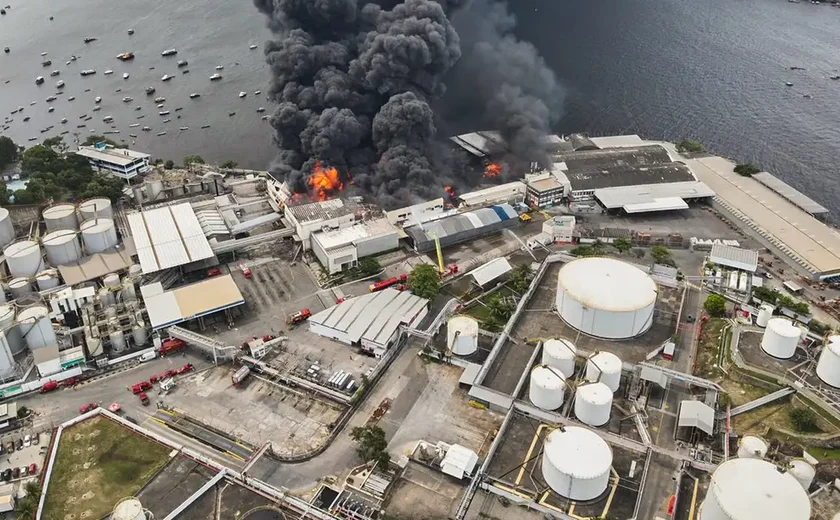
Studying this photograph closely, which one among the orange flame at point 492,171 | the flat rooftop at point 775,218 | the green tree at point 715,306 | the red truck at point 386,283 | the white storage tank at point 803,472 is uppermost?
the white storage tank at point 803,472

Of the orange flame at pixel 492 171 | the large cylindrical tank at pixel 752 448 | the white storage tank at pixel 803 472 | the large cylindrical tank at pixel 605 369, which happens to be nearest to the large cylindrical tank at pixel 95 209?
the orange flame at pixel 492 171

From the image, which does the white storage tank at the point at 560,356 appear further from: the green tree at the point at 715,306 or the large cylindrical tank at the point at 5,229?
the large cylindrical tank at the point at 5,229

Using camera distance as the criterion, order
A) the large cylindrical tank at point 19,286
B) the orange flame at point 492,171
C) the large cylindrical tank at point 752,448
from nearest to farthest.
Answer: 1. the large cylindrical tank at point 752,448
2. the large cylindrical tank at point 19,286
3. the orange flame at point 492,171

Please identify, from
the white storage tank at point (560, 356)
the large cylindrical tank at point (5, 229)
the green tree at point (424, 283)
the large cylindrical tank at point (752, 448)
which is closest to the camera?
the large cylindrical tank at point (752, 448)

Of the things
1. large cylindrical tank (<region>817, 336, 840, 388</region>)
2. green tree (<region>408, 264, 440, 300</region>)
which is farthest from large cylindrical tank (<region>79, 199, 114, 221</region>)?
large cylindrical tank (<region>817, 336, 840, 388</region>)

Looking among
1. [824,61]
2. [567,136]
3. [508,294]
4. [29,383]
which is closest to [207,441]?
[29,383]

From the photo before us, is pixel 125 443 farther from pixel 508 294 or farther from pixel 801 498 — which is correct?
pixel 801 498

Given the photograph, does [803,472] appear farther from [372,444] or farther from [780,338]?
[372,444]

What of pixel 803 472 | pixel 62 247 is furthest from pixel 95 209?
pixel 803 472

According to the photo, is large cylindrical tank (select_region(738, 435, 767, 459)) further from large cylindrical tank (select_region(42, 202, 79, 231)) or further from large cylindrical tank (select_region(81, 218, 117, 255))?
large cylindrical tank (select_region(42, 202, 79, 231))
